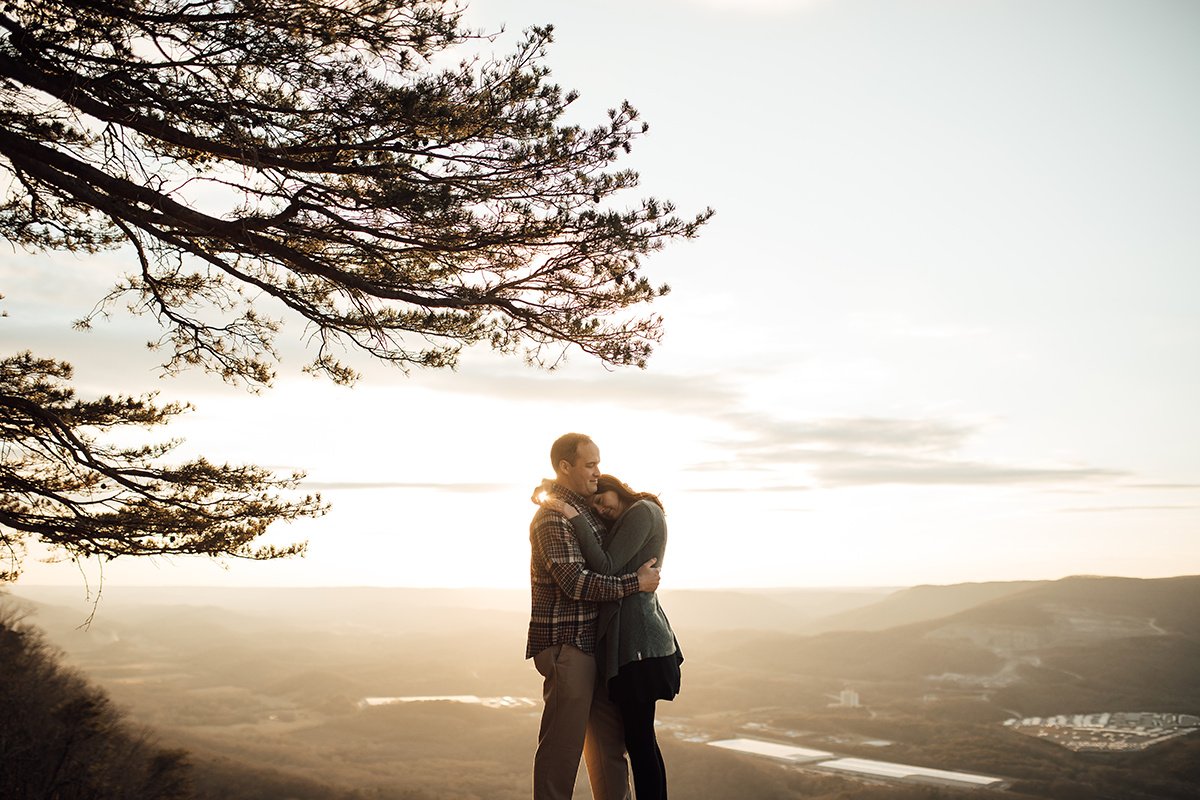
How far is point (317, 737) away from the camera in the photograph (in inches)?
2862

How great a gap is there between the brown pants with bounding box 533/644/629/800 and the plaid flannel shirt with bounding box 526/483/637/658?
0.07m

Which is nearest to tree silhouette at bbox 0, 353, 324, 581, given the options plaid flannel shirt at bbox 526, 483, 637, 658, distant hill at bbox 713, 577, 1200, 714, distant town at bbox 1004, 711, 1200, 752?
plaid flannel shirt at bbox 526, 483, 637, 658

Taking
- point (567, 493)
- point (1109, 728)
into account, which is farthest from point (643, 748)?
point (1109, 728)

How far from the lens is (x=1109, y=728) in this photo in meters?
81.2

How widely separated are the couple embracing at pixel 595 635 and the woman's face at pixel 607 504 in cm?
2

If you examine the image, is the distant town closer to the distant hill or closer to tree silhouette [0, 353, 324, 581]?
the distant hill

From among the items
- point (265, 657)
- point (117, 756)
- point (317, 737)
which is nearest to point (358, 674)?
point (265, 657)

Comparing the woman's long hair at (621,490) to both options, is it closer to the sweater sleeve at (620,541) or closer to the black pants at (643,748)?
the sweater sleeve at (620,541)

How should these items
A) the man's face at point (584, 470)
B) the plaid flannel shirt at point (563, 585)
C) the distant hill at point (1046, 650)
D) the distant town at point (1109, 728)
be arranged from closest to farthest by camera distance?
the plaid flannel shirt at point (563, 585), the man's face at point (584, 470), the distant town at point (1109, 728), the distant hill at point (1046, 650)

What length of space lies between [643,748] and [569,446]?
1.36 meters

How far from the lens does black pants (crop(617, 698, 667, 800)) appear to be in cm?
346

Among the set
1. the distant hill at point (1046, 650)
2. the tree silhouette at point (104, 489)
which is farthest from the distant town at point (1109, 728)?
the tree silhouette at point (104, 489)

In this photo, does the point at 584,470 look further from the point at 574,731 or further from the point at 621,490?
the point at 574,731

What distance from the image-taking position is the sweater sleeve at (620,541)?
11.7 ft
